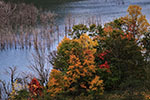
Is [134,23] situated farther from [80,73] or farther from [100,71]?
[80,73]

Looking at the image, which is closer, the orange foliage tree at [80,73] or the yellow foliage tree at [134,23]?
the orange foliage tree at [80,73]

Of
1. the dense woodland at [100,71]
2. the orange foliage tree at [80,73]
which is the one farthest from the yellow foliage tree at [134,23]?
the orange foliage tree at [80,73]

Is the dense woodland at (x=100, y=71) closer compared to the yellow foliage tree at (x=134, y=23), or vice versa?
the dense woodland at (x=100, y=71)

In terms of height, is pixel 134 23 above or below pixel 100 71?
above

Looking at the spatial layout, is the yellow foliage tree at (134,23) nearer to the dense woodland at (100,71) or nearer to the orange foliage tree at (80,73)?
the dense woodland at (100,71)

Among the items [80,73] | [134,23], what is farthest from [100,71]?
[134,23]

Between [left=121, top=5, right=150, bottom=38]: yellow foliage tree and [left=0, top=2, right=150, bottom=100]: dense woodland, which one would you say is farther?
[left=121, top=5, right=150, bottom=38]: yellow foliage tree

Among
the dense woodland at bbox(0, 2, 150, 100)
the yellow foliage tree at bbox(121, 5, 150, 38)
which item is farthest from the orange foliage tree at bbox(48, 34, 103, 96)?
the yellow foliage tree at bbox(121, 5, 150, 38)

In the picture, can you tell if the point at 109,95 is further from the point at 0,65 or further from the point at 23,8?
the point at 23,8

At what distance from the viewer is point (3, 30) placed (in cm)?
5616

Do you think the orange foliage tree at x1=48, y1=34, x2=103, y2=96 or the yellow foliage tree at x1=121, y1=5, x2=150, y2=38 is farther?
the yellow foliage tree at x1=121, y1=5, x2=150, y2=38

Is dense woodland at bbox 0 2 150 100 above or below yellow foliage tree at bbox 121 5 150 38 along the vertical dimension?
below

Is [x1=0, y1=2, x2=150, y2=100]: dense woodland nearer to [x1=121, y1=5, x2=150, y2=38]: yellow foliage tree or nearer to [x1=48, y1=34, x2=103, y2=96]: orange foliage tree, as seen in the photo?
[x1=48, y1=34, x2=103, y2=96]: orange foliage tree

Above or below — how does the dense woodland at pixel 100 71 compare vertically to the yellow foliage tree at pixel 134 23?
below
